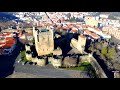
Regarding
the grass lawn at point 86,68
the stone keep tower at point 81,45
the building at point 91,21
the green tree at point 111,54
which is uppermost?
the building at point 91,21

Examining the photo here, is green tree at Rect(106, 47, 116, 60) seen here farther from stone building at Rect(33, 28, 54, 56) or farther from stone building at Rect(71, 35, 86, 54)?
stone building at Rect(33, 28, 54, 56)

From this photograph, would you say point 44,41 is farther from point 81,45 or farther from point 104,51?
point 104,51

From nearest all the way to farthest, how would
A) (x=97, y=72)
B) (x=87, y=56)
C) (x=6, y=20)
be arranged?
(x=97, y=72) < (x=87, y=56) < (x=6, y=20)

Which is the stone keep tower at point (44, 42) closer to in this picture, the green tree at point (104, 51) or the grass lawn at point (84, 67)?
the grass lawn at point (84, 67)

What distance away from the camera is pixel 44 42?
523 cm

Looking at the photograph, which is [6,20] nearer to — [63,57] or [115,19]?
[63,57]

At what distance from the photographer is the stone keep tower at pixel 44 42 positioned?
5.19 meters

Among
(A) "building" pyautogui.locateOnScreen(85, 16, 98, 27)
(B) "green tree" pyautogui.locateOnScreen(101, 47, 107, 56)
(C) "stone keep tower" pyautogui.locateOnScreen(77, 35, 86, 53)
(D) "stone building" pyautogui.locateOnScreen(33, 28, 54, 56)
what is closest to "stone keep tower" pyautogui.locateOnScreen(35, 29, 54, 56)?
(D) "stone building" pyautogui.locateOnScreen(33, 28, 54, 56)

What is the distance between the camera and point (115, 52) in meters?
5.91

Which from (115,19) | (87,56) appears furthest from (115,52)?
(115,19)

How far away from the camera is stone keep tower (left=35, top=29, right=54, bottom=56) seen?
204 inches

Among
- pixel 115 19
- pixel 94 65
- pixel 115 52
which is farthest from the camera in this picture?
pixel 115 19

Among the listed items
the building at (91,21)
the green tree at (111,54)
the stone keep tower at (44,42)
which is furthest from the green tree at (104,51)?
the building at (91,21)
